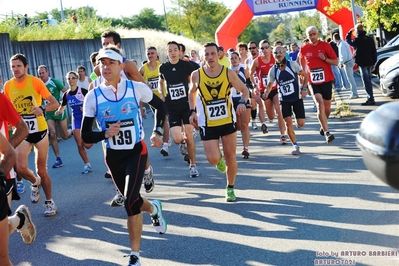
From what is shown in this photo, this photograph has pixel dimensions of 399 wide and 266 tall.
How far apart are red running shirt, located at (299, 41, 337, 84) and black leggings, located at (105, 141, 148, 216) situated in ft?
20.5

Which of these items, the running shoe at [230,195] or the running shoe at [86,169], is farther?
the running shoe at [86,169]

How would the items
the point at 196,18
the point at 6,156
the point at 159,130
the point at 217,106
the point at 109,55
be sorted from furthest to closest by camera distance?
the point at 196,18 < the point at 217,106 < the point at 159,130 < the point at 109,55 < the point at 6,156

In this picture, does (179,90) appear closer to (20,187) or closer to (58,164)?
(20,187)

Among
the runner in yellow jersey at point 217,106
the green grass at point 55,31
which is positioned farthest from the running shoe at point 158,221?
the green grass at point 55,31

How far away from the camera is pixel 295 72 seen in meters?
11.2

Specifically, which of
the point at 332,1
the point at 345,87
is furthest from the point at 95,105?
the point at 332,1

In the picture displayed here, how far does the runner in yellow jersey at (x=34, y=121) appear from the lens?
8429 millimetres

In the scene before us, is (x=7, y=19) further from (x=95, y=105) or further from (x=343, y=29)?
(x=95, y=105)

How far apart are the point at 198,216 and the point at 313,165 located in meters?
2.97

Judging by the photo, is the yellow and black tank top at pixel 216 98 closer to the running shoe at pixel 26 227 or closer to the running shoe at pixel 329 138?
the running shoe at pixel 26 227

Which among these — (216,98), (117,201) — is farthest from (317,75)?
(117,201)

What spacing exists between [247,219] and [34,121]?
327 centimetres

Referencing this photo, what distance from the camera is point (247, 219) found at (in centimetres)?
710

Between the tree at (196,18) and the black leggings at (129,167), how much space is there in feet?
199
